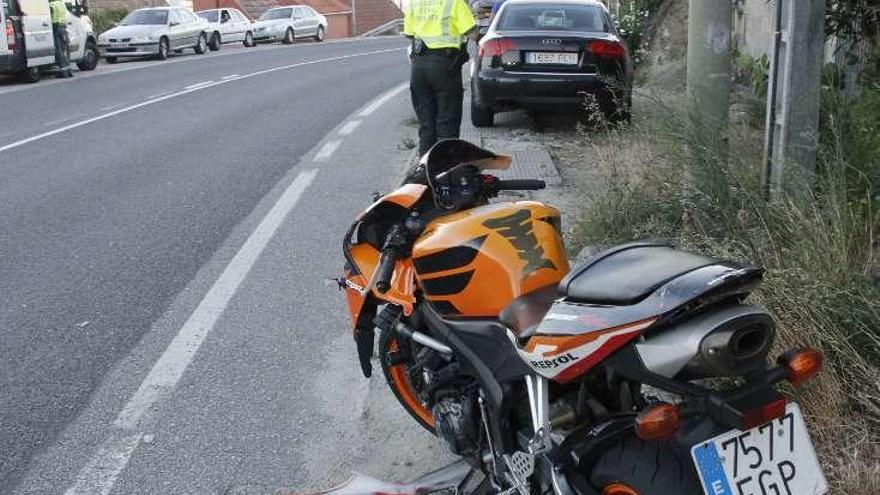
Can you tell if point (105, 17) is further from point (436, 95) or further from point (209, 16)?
point (436, 95)

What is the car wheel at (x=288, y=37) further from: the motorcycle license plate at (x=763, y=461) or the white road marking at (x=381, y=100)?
the motorcycle license plate at (x=763, y=461)

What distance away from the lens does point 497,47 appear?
11.2m

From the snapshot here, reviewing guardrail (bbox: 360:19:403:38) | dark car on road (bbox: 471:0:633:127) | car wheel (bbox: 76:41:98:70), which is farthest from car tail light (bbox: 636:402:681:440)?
guardrail (bbox: 360:19:403:38)

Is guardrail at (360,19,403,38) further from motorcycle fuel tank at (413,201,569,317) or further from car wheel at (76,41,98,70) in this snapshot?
motorcycle fuel tank at (413,201,569,317)

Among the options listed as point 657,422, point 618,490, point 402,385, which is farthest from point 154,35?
point 657,422

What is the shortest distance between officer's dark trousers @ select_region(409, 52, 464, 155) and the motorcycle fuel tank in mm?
5692

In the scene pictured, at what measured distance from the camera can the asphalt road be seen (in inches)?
161

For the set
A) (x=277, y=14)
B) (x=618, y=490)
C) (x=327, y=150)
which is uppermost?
(x=277, y=14)

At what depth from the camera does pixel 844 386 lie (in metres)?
3.55

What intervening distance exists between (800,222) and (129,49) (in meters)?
26.8

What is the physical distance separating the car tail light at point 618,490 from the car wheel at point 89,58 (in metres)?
23.6

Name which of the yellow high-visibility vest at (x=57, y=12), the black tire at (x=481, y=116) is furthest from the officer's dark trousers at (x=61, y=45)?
the black tire at (x=481, y=116)

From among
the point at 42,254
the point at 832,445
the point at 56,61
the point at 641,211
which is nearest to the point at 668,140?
the point at 641,211

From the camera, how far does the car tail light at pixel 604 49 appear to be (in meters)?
11.0
